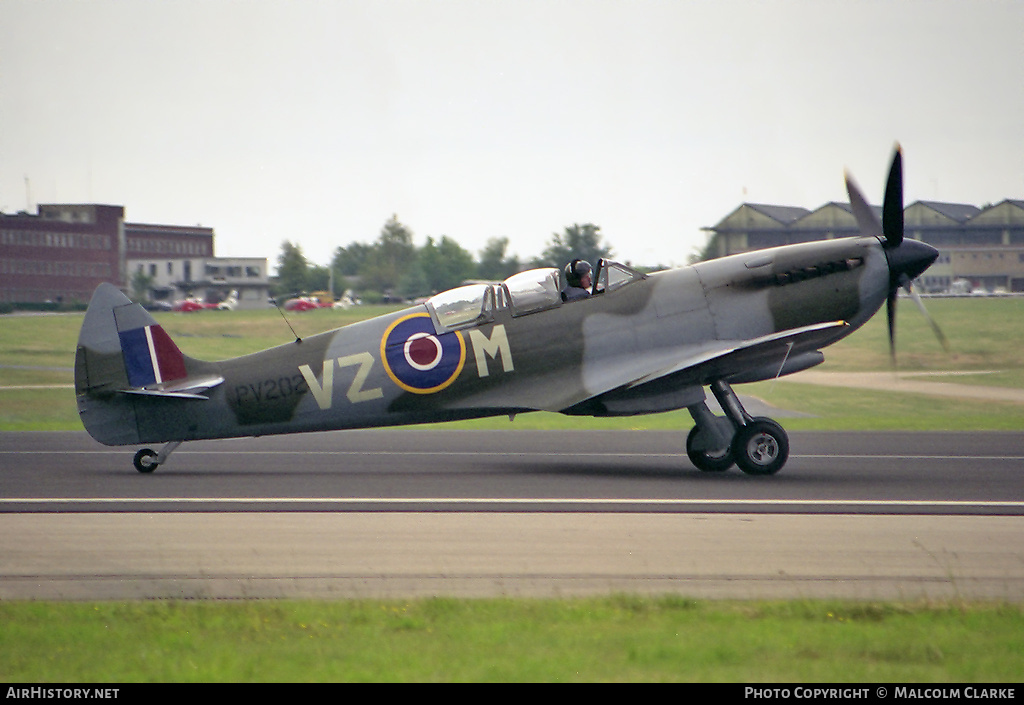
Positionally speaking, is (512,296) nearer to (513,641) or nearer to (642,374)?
(642,374)

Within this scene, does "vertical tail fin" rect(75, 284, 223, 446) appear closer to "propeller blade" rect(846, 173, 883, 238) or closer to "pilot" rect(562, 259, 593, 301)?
"pilot" rect(562, 259, 593, 301)

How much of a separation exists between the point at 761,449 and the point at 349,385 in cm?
527

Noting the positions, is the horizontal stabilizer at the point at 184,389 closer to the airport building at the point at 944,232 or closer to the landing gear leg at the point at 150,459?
the landing gear leg at the point at 150,459

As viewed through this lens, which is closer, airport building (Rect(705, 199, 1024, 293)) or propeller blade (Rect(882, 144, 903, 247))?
propeller blade (Rect(882, 144, 903, 247))

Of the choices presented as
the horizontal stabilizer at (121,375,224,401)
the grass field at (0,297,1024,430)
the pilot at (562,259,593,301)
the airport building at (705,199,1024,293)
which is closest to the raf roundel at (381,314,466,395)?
the pilot at (562,259,593,301)

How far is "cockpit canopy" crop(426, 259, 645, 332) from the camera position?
13.6 metres

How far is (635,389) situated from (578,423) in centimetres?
1090

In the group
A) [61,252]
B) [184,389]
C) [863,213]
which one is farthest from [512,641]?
[61,252]

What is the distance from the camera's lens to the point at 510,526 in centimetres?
993

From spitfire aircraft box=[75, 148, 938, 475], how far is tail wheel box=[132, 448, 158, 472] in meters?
0.02

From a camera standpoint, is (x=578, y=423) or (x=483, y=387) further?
(x=578, y=423)
